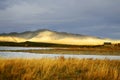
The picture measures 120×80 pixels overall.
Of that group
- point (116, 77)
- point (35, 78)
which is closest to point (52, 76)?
point (35, 78)

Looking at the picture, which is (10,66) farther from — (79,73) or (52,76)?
(79,73)

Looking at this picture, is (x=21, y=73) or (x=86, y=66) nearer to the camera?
(x=21, y=73)

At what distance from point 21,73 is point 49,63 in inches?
102

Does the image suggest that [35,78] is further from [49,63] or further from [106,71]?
[106,71]

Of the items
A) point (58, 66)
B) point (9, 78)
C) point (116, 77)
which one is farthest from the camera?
point (58, 66)

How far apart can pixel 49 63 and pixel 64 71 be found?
122 cm

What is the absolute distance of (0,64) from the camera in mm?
17672

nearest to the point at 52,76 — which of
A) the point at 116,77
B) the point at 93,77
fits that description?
the point at 93,77

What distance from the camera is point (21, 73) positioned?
16844 mm

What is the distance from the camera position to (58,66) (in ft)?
61.8

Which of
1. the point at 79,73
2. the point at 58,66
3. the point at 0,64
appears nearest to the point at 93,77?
the point at 79,73

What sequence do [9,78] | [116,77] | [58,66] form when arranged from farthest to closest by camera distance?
[58,66] < [116,77] < [9,78]

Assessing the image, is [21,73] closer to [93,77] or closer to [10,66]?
[10,66]

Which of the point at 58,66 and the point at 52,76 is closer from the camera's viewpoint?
the point at 52,76
